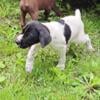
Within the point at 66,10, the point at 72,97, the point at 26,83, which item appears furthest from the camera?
the point at 66,10

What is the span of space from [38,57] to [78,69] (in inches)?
16.6

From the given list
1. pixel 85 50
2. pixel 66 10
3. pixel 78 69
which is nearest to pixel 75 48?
pixel 85 50

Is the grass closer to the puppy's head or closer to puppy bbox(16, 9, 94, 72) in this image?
puppy bbox(16, 9, 94, 72)

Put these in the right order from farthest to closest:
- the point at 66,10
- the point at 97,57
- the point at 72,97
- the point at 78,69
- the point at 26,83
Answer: the point at 66,10 < the point at 97,57 < the point at 78,69 < the point at 26,83 < the point at 72,97

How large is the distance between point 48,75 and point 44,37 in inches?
18.9

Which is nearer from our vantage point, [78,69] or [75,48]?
[78,69]

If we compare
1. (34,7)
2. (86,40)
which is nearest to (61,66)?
(86,40)

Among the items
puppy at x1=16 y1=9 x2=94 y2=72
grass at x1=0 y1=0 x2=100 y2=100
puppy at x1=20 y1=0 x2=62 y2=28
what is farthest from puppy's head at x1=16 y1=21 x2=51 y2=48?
puppy at x1=20 y1=0 x2=62 y2=28

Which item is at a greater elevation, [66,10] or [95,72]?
[66,10]

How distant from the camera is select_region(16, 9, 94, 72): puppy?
126 inches

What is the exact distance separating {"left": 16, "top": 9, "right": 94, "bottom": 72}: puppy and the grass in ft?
0.37

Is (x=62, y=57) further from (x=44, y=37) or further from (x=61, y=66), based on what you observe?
(x=44, y=37)

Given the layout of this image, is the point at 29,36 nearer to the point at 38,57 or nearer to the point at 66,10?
the point at 38,57

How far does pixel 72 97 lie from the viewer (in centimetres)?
318
